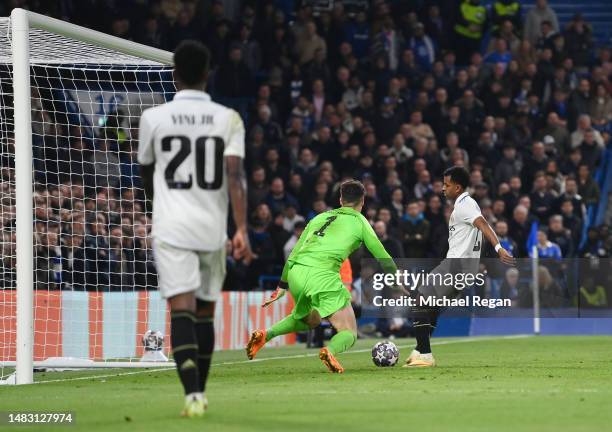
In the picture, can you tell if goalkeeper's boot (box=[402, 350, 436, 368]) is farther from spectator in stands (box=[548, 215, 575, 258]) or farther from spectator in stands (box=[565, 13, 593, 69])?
spectator in stands (box=[565, 13, 593, 69])

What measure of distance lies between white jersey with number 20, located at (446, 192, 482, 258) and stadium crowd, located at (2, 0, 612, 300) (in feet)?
28.1

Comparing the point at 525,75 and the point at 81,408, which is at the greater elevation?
the point at 525,75

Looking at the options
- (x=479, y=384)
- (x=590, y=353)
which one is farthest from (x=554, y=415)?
(x=590, y=353)

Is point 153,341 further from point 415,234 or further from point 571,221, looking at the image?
point 571,221

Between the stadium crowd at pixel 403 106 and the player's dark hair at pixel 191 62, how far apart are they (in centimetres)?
1406

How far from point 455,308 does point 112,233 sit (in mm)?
8412

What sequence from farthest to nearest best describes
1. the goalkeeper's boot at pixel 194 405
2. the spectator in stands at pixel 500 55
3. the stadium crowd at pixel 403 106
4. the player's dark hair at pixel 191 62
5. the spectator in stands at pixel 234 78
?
the spectator in stands at pixel 500 55 < the spectator in stands at pixel 234 78 < the stadium crowd at pixel 403 106 < the player's dark hair at pixel 191 62 < the goalkeeper's boot at pixel 194 405

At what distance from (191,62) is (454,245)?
5.92m

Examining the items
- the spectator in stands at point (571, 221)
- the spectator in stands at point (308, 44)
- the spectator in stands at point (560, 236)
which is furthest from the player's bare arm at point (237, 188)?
the spectator in stands at point (308, 44)

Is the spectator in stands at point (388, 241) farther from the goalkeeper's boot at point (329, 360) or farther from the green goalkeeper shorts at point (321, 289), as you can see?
the goalkeeper's boot at point (329, 360)

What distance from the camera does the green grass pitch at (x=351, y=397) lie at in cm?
765

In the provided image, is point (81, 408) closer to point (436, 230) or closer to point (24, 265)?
point (24, 265)

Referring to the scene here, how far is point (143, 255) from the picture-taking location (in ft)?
56.0

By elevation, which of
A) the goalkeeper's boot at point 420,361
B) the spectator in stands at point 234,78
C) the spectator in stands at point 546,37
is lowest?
the goalkeeper's boot at point 420,361
